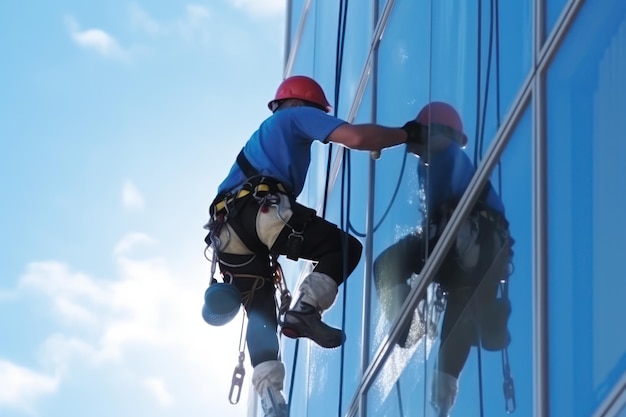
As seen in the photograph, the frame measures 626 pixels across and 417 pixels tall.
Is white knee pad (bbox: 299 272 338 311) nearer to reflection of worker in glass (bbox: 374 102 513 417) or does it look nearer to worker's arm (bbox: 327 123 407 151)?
reflection of worker in glass (bbox: 374 102 513 417)

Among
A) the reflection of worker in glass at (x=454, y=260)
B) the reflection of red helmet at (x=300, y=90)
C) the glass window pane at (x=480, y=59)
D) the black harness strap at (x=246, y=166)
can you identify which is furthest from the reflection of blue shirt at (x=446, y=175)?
the reflection of red helmet at (x=300, y=90)

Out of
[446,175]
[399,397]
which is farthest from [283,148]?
[399,397]

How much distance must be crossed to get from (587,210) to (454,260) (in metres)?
1.72

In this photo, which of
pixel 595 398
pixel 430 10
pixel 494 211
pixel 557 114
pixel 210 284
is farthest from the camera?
pixel 210 284

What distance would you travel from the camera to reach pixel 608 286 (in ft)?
14.5

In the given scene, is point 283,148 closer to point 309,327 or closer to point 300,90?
point 300,90

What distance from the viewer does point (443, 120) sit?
23.0 ft

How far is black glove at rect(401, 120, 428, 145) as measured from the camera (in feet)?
24.2

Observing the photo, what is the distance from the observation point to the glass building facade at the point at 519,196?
4559 mm

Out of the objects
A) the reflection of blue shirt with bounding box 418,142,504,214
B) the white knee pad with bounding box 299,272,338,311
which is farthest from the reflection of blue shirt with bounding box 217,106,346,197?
the reflection of blue shirt with bounding box 418,142,504,214

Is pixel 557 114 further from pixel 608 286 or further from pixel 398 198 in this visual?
pixel 398 198

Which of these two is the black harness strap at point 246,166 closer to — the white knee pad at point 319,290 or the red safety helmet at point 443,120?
the white knee pad at point 319,290

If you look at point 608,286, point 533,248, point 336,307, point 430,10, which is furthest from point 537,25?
point 336,307

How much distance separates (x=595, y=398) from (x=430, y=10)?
3.50 metres
